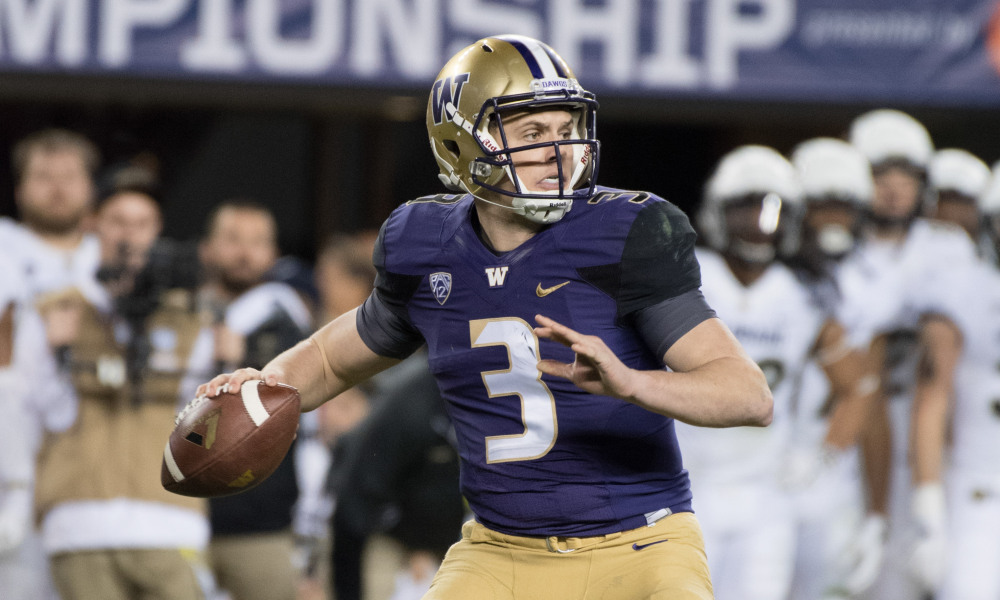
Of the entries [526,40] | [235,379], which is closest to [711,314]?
[526,40]

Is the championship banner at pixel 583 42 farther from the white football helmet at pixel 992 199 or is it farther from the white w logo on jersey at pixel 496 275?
the white w logo on jersey at pixel 496 275

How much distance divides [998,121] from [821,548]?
4276 mm

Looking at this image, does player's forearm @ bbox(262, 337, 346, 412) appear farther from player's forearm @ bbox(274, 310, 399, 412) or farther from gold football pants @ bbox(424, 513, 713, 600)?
gold football pants @ bbox(424, 513, 713, 600)

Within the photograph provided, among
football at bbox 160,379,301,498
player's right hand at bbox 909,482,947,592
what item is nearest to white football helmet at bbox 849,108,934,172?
player's right hand at bbox 909,482,947,592

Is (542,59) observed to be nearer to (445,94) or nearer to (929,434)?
(445,94)

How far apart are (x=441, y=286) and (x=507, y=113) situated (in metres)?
0.39

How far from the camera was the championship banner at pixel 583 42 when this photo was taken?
21.6 feet

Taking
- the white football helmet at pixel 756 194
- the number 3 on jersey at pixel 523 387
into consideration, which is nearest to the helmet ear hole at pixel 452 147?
the number 3 on jersey at pixel 523 387

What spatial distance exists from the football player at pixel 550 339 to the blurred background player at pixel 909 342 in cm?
308

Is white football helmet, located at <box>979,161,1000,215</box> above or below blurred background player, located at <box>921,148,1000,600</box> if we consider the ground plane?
above

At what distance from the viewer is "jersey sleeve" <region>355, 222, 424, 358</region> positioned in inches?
122

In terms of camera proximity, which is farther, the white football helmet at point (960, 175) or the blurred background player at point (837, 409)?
the white football helmet at point (960, 175)

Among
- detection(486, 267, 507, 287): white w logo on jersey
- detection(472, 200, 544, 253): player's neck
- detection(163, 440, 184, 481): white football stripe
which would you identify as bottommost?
detection(163, 440, 184, 481): white football stripe

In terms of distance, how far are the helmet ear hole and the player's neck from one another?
0.14 m
